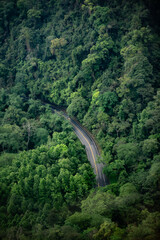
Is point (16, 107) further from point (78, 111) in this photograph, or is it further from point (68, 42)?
point (68, 42)

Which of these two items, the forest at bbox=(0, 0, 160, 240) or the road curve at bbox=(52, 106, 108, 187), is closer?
the forest at bbox=(0, 0, 160, 240)

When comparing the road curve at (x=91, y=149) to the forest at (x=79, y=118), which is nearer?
the forest at (x=79, y=118)

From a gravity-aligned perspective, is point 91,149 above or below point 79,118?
below

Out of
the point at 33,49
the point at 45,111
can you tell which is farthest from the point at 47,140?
the point at 33,49

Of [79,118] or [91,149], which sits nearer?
[91,149]
